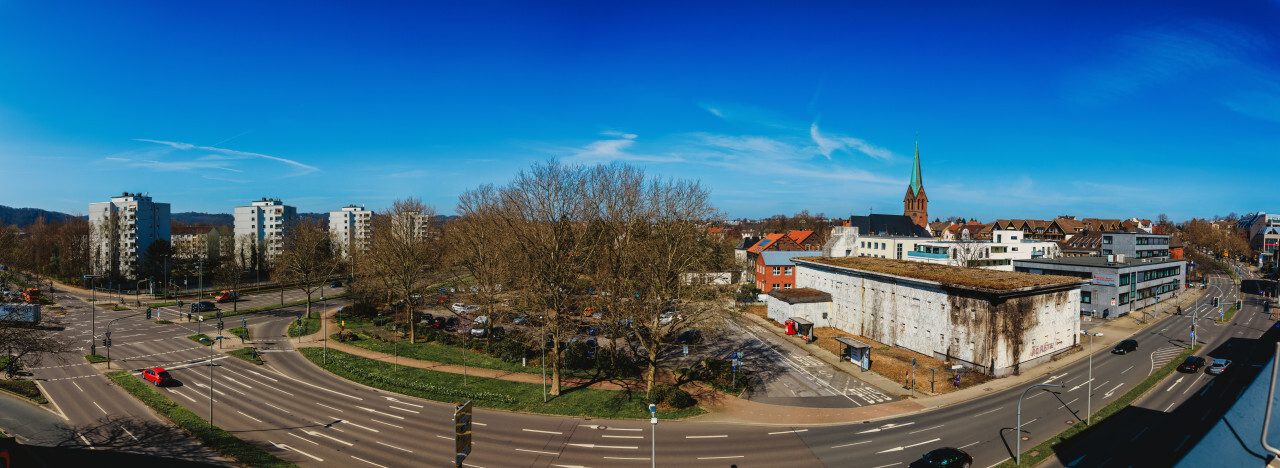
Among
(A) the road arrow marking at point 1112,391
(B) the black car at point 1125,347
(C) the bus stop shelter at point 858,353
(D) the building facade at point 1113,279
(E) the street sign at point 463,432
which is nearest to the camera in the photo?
(E) the street sign at point 463,432

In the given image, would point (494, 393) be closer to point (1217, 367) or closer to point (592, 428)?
point (592, 428)

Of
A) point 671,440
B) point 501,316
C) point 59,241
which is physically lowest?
point 671,440

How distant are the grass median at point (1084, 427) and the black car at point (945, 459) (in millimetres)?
2305

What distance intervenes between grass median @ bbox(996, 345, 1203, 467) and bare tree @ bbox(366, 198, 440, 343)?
52502mm

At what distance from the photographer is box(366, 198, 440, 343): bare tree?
57.0 meters

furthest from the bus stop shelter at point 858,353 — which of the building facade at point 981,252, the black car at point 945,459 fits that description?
the building facade at point 981,252

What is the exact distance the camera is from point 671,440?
97.2ft

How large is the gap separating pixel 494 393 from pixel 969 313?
38.7 m

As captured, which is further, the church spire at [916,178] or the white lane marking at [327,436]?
the church spire at [916,178]

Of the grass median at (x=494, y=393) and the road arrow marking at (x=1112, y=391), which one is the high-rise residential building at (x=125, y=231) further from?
the road arrow marking at (x=1112, y=391)

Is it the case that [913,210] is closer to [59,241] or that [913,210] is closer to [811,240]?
[811,240]

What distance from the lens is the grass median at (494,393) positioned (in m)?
33.9

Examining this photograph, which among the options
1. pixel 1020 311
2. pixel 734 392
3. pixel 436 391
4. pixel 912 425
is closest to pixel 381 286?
pixel 436 391

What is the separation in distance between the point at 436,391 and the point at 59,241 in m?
113
